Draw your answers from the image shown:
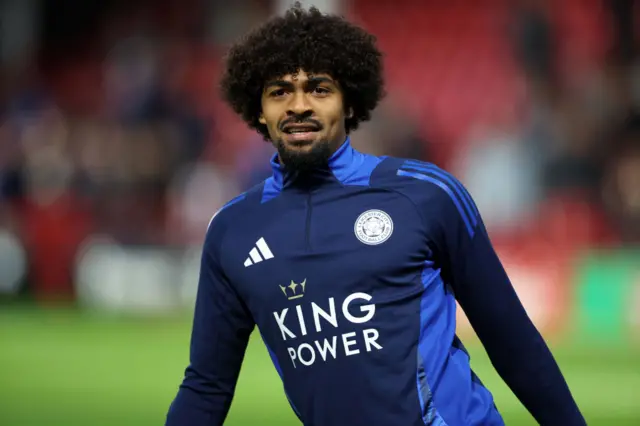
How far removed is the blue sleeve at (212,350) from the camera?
3881 mm

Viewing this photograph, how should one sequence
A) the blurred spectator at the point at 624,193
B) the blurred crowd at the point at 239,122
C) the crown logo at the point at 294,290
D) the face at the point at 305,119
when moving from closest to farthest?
the crown logo at the point at 294,290 < the face at the point at 305,119 < the blurred spectator at the point at 624,193 < the blurred crowd at the point at 239,122

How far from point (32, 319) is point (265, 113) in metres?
10.9

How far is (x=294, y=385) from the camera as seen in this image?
3709 mm

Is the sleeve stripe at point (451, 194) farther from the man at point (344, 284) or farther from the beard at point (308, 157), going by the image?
the beard at point (308, 157)

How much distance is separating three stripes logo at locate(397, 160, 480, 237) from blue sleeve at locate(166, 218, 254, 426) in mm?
652

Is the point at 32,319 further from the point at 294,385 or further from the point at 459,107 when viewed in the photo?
the point at 294,385

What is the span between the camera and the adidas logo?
3787 millimetres

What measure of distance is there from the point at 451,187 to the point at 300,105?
0.52 meters

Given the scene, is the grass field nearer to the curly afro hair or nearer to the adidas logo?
the curly afro hair

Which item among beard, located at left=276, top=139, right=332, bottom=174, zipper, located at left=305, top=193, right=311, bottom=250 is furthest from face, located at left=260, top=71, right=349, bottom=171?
zipper, located at left=305, top=193, right=311, bottom=250

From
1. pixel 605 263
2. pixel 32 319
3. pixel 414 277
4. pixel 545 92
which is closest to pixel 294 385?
pixel 414 277

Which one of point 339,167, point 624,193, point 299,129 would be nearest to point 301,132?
point 299,129

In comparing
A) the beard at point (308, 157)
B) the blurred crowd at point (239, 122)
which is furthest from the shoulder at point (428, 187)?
the blurred crowd at point (239, 122)

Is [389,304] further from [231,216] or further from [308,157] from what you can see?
[231,216]
